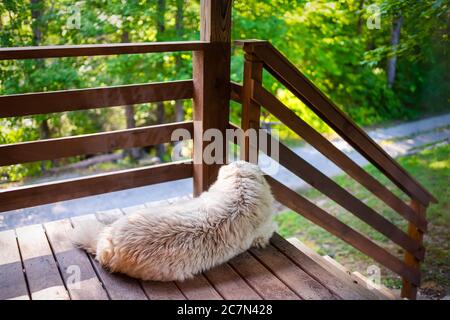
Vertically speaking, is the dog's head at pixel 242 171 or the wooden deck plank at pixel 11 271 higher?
the dog's head at pixel 242 171

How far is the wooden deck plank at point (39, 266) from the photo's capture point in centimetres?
184

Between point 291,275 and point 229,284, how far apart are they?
29 cm

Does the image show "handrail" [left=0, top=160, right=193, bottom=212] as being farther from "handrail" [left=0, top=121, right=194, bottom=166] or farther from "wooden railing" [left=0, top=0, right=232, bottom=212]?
"handrail" [left=0, top=121, right=194, bottom=166]

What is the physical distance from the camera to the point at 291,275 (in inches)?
79.4

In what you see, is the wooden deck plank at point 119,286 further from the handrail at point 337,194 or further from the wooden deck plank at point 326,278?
the handrail at point 337,194

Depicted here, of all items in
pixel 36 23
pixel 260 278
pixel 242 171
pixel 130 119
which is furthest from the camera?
pixel 130 119

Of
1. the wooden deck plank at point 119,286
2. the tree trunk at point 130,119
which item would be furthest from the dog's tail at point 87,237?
the tree trunk at point 130,119

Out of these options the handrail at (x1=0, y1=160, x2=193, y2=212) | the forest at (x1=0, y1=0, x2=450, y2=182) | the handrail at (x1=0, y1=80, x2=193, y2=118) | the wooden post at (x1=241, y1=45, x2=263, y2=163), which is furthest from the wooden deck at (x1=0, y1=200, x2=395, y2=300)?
the forest at (x1=0, y1=0, x2=450, y2=182)

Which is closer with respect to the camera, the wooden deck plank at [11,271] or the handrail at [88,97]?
the wooden deck plank at [11,271]

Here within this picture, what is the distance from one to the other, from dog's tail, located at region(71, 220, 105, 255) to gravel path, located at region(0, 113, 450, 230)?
1525 mm

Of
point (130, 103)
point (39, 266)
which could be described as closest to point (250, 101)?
point (130, 103)

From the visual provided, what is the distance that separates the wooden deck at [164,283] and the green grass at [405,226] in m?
1.54

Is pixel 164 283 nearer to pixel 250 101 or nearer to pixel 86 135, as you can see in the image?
pixel 86 135

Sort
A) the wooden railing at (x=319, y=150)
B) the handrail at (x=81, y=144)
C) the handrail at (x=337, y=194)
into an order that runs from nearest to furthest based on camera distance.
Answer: the handrail at (x=81, y=144)
the wooden railing at (x=319, y=150)
the handrail at (x=337, y=194)
